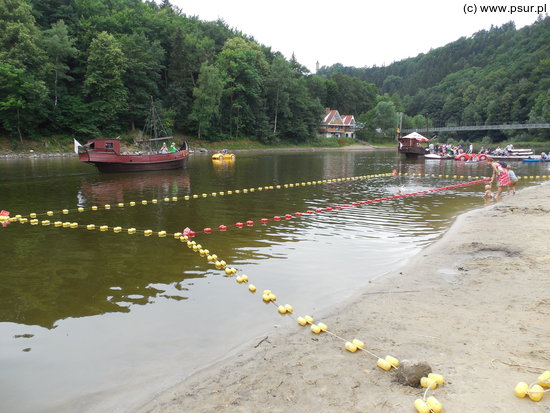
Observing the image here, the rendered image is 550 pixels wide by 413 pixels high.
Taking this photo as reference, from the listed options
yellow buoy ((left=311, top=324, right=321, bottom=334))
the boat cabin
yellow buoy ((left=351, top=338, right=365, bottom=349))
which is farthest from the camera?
the boat cabin

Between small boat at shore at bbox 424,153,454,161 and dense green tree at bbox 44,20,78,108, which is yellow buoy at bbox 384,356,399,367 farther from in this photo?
dense green tree at bbox 44,20,78,108

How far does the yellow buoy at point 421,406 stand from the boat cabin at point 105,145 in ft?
102

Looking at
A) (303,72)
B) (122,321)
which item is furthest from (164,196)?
(303,72)

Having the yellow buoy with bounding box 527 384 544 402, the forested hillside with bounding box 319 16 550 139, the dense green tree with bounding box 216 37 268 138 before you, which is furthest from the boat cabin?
the forested hillside with bounding box 319 16 550 139

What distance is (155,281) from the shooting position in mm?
9141

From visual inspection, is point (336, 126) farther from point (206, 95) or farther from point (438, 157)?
point (438, 157)

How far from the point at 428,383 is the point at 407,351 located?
108 centimetres

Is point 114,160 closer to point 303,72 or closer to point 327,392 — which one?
point 327,392

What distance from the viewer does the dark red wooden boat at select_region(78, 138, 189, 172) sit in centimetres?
3016

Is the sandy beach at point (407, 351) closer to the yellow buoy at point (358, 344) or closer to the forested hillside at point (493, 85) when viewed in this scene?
the yellow buoy at point (358, 344)

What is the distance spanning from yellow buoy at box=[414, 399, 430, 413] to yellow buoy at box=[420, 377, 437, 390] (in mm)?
349

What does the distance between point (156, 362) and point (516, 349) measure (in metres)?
5.01

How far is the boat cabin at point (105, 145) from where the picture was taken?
30.8 metres

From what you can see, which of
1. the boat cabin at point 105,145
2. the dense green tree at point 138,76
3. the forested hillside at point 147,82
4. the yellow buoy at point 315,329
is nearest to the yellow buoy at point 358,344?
the yellow buoy at point 315,329
